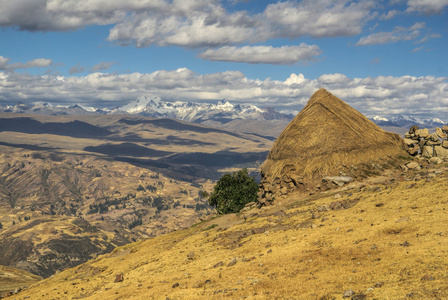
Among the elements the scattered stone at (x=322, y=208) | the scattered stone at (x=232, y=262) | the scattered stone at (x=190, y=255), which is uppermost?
the scattered stone at (x=322, y=208)

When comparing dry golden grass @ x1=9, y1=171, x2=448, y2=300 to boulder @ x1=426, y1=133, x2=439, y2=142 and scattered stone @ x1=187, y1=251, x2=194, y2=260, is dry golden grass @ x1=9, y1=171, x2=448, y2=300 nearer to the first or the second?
scattered stone @ x1=187, y1=251, x2=194, y2=260

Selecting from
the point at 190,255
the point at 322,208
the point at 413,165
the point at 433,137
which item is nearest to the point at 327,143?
the point at 413,165

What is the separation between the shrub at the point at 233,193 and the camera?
79269 mm

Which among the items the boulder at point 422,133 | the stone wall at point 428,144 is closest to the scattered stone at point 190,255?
the stone wall at point 428,144

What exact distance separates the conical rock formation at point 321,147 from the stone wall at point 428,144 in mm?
3160

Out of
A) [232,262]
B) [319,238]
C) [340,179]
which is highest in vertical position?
[340,179]

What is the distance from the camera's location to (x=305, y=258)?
3192 centimetres

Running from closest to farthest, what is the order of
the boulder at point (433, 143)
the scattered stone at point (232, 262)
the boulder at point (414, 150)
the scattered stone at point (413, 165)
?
the scattered stone at point (232, 262) < the scattered stone at point (413, 165) < the boulder at point (414, 150) < the boulder at point (433, 143)

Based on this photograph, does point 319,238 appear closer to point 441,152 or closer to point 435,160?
point 435,160

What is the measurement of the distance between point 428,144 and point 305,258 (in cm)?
4846

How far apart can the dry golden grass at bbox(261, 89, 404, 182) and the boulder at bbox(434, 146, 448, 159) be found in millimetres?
6265

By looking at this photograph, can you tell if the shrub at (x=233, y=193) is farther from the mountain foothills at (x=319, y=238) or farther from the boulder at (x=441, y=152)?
the boulder at (x=441, y=152)

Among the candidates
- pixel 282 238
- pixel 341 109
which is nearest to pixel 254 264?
pixel 282 238

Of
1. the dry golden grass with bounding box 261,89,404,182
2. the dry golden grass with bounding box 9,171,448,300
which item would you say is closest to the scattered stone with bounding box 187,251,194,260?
the dry golden grass with bounding box 9,171,448,300
